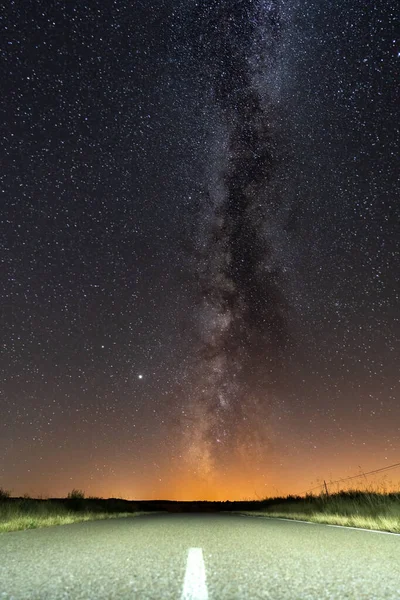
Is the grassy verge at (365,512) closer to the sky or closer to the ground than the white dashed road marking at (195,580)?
closer to the sky

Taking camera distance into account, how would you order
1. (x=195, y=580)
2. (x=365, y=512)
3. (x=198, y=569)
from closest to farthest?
(x=195, y=580) → (x=198, y=569) → (x=365, y=512)

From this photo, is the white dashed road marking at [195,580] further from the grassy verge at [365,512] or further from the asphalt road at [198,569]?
the grassy verge at [365,512]

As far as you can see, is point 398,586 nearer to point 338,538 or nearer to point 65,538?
point 338,538

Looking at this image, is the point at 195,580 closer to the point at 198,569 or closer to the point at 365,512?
the point at 198,569

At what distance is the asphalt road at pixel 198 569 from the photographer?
2.62m

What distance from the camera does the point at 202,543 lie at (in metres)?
5.38

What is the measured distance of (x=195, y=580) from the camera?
2934 mm

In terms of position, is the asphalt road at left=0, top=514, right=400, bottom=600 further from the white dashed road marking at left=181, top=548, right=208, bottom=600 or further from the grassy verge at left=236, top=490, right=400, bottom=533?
the grassy verge at left=236, top=490, right=400, bottom=533

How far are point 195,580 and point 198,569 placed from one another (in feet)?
1.55

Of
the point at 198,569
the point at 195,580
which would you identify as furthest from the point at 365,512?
the point at 195,580

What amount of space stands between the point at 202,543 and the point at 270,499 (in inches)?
1013

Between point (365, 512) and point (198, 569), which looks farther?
point (365, 512)

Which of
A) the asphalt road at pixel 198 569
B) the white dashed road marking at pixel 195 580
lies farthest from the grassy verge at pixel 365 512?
the white dashed road marking at pixel 195 580

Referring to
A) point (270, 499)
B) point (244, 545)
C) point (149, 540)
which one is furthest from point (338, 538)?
point (270, 499)
